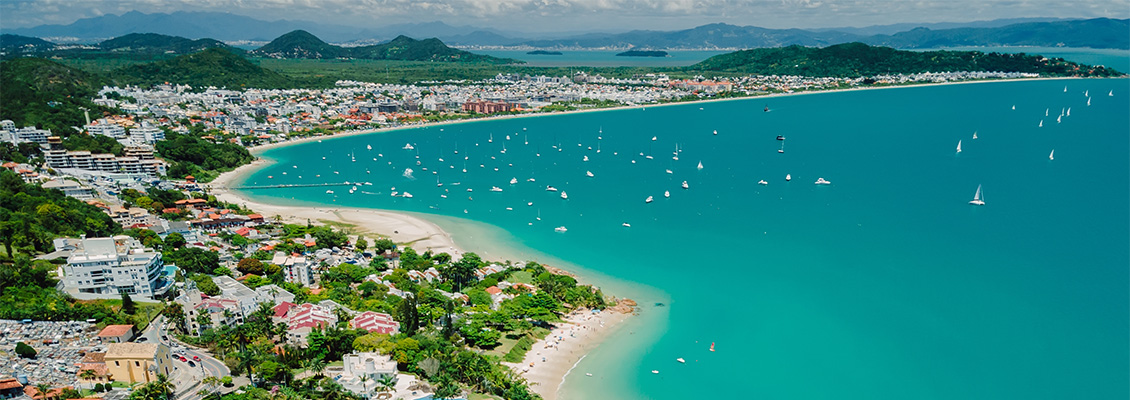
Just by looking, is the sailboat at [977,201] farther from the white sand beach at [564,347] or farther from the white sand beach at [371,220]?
the white sand beach at [371,220]

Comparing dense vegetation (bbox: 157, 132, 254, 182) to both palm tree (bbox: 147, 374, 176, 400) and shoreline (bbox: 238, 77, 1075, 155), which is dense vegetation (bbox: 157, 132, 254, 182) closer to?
shoreline (bbox: 238, 77, 1075, 155)

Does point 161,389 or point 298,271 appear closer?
point 161,389

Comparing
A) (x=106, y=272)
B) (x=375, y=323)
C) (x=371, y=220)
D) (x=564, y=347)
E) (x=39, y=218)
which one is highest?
(x=39, y=218)

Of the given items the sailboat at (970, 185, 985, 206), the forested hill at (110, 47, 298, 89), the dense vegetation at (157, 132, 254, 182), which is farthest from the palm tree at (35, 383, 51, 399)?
the forested hill at (110, 47, 298, 89)

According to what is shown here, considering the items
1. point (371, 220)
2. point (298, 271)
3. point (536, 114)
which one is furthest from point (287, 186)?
Result: point (536, 114)

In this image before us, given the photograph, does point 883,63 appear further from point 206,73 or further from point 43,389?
point 43,389

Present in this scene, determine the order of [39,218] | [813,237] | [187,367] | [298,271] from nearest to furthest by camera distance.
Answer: [187,367] < [298,271] < [39,218] < [813,237]

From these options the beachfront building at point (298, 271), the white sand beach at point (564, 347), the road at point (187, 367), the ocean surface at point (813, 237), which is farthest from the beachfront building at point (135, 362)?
the ocean surface at point (813, 237)

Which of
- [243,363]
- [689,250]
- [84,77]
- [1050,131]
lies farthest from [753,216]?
[84,77]
